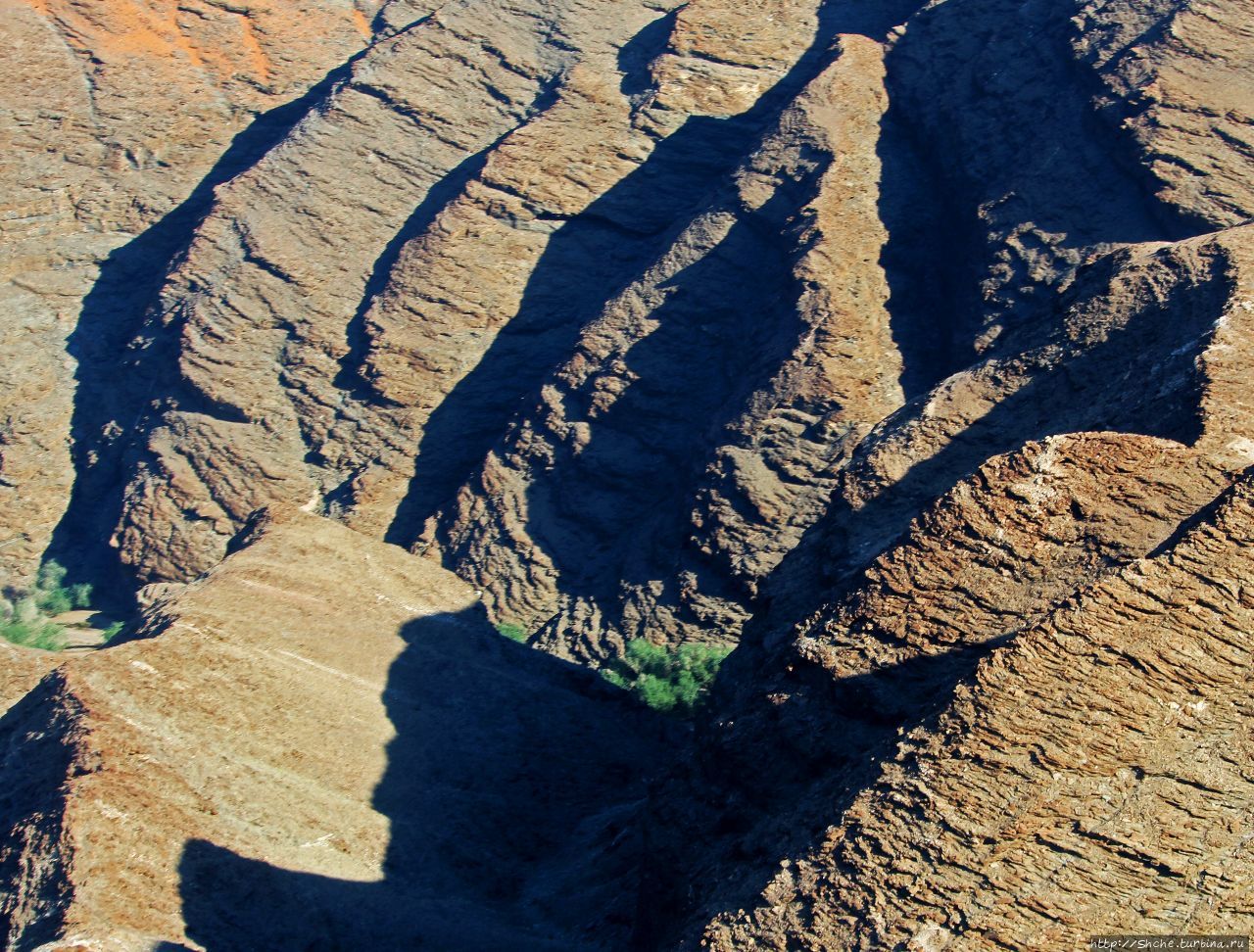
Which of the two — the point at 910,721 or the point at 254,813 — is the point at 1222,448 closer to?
the point at 910,721

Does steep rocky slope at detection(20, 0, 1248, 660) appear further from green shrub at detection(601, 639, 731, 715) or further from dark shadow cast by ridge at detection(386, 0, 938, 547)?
green shrub at detection(601, 639, 731, 715)

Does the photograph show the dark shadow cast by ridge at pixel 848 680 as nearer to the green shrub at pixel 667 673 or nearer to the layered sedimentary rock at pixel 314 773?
the layered sedimentary rock at pixel 314 773


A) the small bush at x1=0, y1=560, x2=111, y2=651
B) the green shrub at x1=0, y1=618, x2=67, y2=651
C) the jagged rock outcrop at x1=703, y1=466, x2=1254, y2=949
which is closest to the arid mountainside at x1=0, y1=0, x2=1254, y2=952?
the jagged rock outcrop at x1=703, y1=466, x2=1254, y2=949

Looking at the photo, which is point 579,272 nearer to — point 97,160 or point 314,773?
point 97,160

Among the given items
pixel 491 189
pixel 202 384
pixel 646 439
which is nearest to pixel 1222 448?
pixel 646 439

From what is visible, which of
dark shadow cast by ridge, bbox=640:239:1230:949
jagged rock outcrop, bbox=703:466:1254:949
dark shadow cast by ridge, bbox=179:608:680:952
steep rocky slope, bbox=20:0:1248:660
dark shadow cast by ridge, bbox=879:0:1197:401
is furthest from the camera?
steep rocky slope, bbox=20:0:1248:660

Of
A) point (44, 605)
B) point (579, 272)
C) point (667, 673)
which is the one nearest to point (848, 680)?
point (667, 673)
